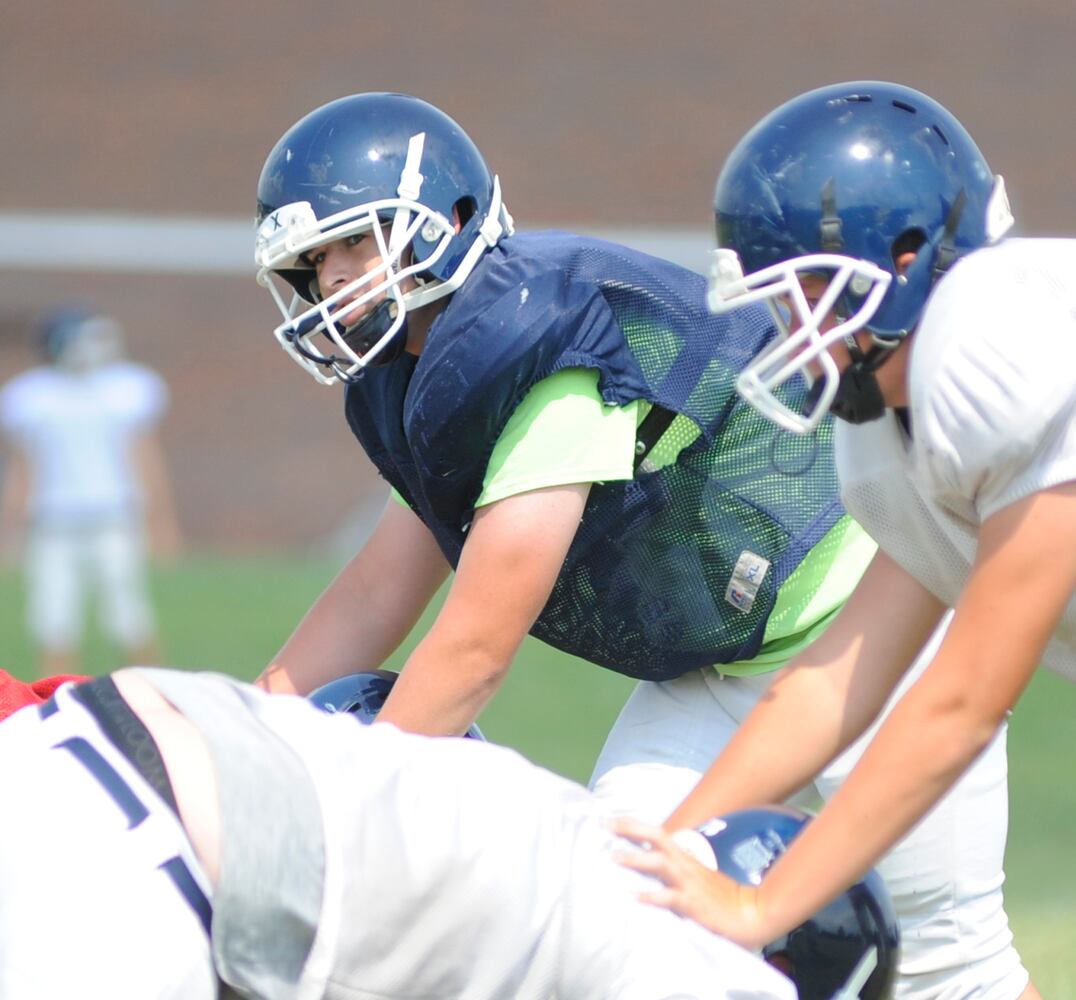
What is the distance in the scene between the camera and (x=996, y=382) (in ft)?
6.89

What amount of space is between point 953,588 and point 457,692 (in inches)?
31.7

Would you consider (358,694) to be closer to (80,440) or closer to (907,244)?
(907,244)

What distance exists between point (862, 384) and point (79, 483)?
8449 mm

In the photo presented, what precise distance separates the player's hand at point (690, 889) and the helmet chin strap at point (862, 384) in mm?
649

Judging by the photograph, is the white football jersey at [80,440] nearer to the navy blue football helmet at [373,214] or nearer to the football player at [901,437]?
the navy blue football helmet at [373,214]

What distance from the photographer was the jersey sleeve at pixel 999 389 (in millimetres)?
2096

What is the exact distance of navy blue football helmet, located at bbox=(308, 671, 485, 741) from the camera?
2.98 meters

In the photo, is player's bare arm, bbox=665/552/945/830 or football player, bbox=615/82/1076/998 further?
player's bare arm, bbox=665/552/945/830

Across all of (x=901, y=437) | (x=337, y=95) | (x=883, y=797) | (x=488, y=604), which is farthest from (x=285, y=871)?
(x=337, y=95)

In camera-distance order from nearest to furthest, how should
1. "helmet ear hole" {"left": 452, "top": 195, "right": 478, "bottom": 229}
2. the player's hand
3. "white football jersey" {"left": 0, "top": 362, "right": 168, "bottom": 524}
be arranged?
the player's hand, "helmet ear hole" {"left": 452, "top": 195, "right": 478, "bottom": 229}, "white football jersey" {"left": 0, "top": 362, "right": 168, "bottom": 524}

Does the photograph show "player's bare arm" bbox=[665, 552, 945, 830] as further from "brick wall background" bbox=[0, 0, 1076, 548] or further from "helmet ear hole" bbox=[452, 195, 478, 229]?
"brick wall background" bbox=[0, 0, 1076, 548]

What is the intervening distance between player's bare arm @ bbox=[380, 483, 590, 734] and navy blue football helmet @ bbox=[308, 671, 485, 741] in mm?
162

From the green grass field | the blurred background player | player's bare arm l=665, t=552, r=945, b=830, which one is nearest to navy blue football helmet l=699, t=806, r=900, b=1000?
player's bare arm l=665, t=552, r=945, b=830

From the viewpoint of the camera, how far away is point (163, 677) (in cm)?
195
